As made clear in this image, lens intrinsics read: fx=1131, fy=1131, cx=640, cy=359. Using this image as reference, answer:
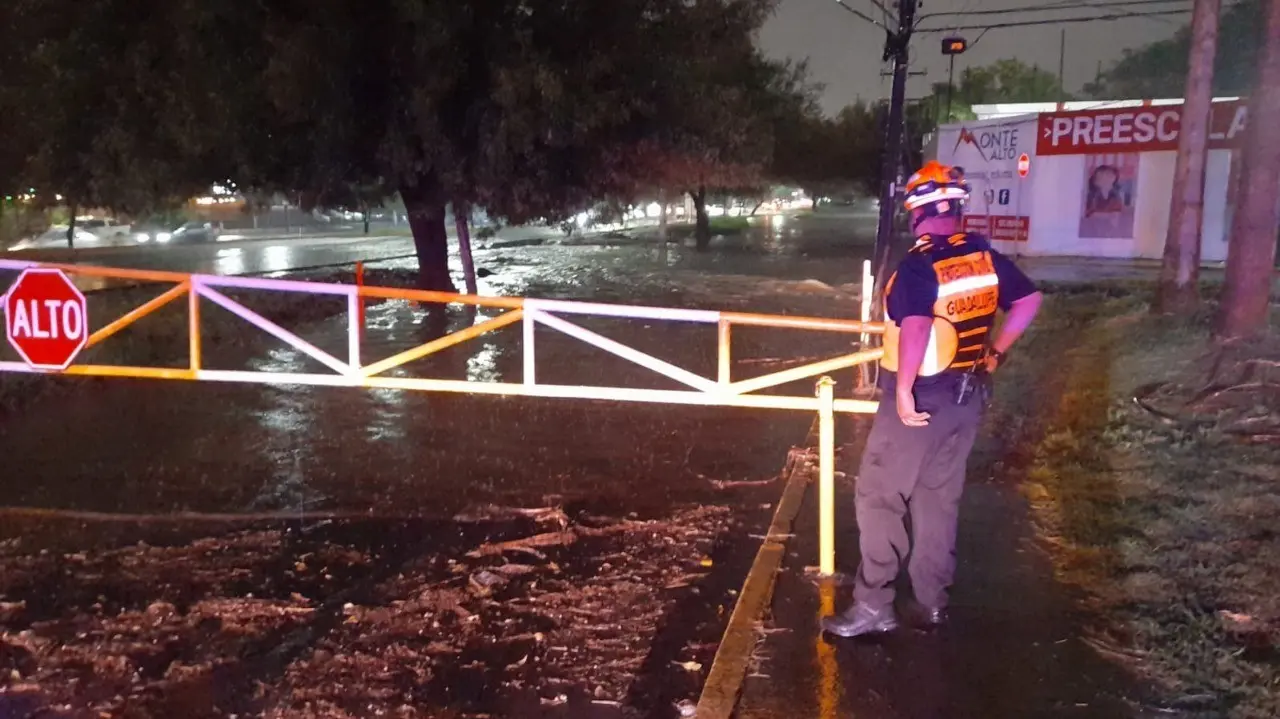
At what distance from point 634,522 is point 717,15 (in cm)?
1085

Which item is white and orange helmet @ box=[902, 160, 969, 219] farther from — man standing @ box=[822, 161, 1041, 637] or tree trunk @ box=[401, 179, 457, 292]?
tree trunk @ box=[401, 179, 457, 292]

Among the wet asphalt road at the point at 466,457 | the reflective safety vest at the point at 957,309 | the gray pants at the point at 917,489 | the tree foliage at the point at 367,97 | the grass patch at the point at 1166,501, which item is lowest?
the wet asphalt road at the point at 466,457

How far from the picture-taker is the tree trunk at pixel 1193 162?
1328cm

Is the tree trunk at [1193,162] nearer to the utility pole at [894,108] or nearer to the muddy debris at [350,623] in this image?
the utility pole at [894,108]

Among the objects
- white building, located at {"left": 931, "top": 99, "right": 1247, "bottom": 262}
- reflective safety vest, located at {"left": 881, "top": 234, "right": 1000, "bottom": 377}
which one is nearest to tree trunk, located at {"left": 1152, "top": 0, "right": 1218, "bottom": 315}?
reflective safety vest, located at {"left": 881, "top": 234, "right": 1000, "bottom": 377}

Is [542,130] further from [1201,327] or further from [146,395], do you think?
[1201,327]

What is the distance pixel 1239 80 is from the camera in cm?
3912

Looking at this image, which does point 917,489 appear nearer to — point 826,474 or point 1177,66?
point 826,474

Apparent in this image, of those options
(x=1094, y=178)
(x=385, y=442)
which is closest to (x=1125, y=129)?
(x=1094, y=178)

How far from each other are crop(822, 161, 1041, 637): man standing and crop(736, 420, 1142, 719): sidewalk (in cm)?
19

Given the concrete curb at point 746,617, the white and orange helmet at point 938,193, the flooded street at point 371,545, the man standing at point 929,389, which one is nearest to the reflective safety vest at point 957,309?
the man standing at point 929,389

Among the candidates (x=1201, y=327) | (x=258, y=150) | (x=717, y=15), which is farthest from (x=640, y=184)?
(x=1201, y=327)

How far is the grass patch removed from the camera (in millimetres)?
4391

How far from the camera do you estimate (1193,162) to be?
13453 millimetres
